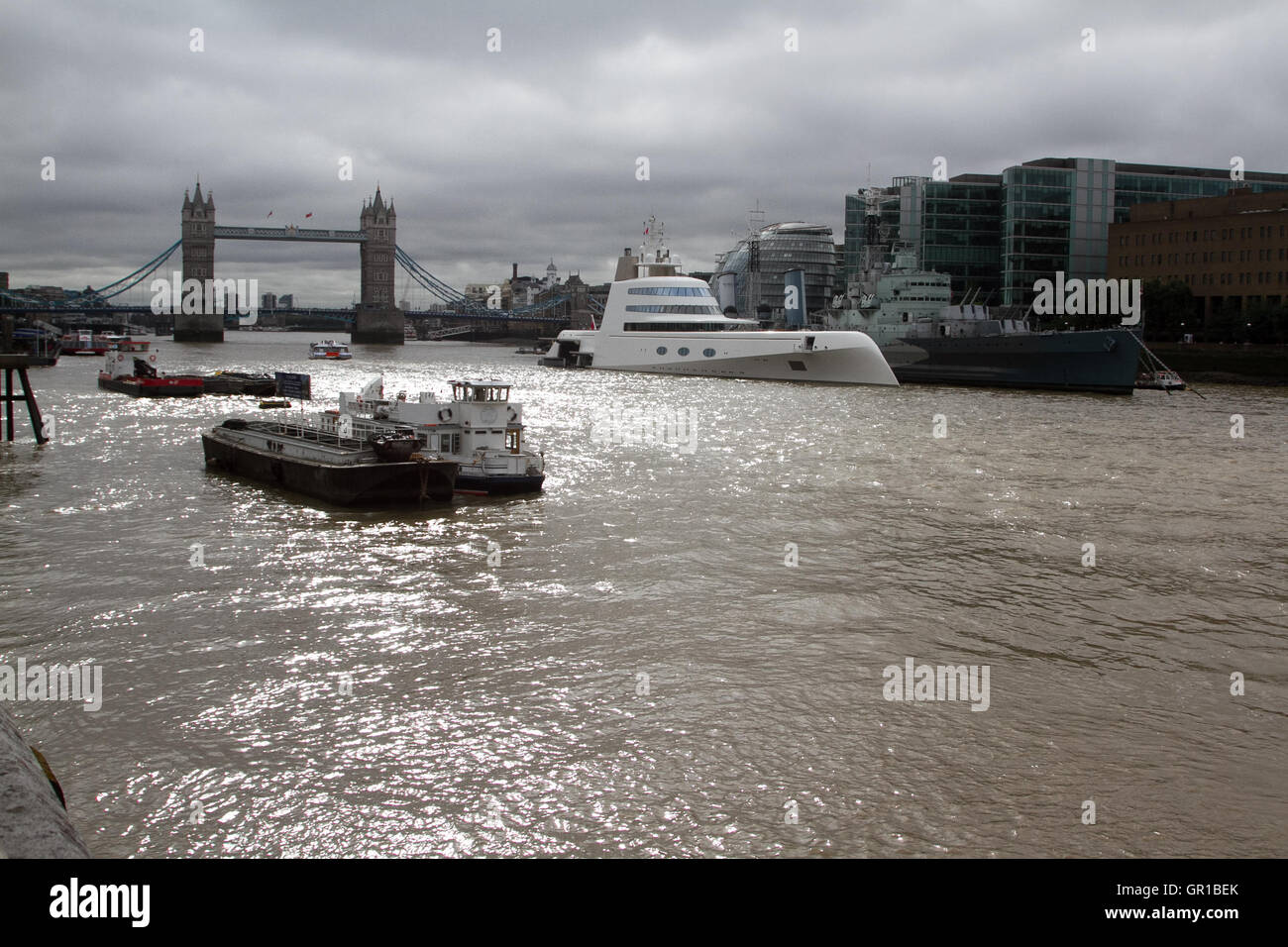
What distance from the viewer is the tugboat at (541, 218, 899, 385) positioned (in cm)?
7065

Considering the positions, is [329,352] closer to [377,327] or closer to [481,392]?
[377,327]

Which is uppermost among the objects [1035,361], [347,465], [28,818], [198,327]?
[198,327]

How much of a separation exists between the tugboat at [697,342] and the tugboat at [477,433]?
150ft

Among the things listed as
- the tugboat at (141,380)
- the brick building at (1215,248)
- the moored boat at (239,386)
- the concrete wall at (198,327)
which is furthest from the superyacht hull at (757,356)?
the concrete wall at (198,327)

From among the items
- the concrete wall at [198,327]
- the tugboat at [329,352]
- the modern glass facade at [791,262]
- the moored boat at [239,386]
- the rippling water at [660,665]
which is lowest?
the rippling water at [660,665]

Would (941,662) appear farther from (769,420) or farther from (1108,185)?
(1108,185)

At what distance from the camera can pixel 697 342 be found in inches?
3194

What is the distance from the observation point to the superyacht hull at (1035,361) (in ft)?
206

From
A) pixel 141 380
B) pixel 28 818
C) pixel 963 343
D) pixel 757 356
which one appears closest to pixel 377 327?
pixel 757 356

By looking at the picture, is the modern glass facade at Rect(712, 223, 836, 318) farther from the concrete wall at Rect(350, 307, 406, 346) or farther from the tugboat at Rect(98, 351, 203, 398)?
the tugboat at Rect(98, 351, 203, 398)

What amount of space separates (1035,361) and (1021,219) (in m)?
57.2

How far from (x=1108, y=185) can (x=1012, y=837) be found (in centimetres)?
12820

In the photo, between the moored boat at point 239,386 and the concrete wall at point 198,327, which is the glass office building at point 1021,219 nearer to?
the moored boat at point 239,386

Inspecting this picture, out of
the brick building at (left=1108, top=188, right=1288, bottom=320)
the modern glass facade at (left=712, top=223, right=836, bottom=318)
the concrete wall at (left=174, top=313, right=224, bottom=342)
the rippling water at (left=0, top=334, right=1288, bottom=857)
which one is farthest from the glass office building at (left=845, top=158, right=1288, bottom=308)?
the concrete wall at (left=174, top=313, right=224, bottom=342)
